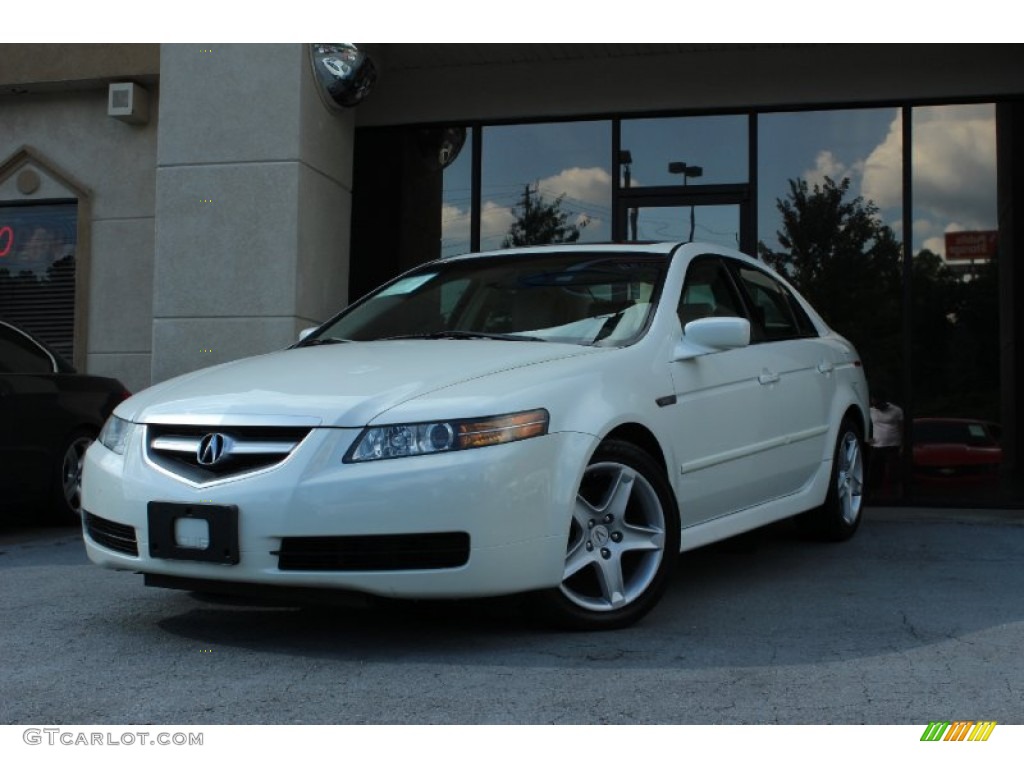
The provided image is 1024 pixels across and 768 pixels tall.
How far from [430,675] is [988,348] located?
279 inches

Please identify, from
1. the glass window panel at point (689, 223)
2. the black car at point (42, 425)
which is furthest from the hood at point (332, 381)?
the glass window panel at point (689, 223)

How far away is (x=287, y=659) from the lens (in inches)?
157

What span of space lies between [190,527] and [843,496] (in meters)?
3.78

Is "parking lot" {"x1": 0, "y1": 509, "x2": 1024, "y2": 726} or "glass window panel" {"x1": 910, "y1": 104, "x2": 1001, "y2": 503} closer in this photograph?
"parking lot" {"x1": 0, "y1": 509, "x2": 1024, "y2": 726}

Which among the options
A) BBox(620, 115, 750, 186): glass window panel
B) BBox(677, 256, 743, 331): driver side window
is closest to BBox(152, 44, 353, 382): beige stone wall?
BBox(620, 115, 750, 186): glass window panel

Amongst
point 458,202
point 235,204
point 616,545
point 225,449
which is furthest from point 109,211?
point 616,545

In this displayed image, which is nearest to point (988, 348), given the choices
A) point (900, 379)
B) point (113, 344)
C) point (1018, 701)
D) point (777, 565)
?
point (900, 379)

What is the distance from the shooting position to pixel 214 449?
160 inches

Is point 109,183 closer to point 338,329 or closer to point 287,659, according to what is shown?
point 338,329

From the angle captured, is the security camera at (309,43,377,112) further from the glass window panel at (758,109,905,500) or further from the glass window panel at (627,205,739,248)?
the glass window panel at (758,109,905,500)

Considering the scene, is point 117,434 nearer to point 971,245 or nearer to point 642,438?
point 642,438

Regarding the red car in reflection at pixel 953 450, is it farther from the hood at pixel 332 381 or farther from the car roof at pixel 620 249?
the hood at pixel 332 381

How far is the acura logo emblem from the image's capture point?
4.05 metres
